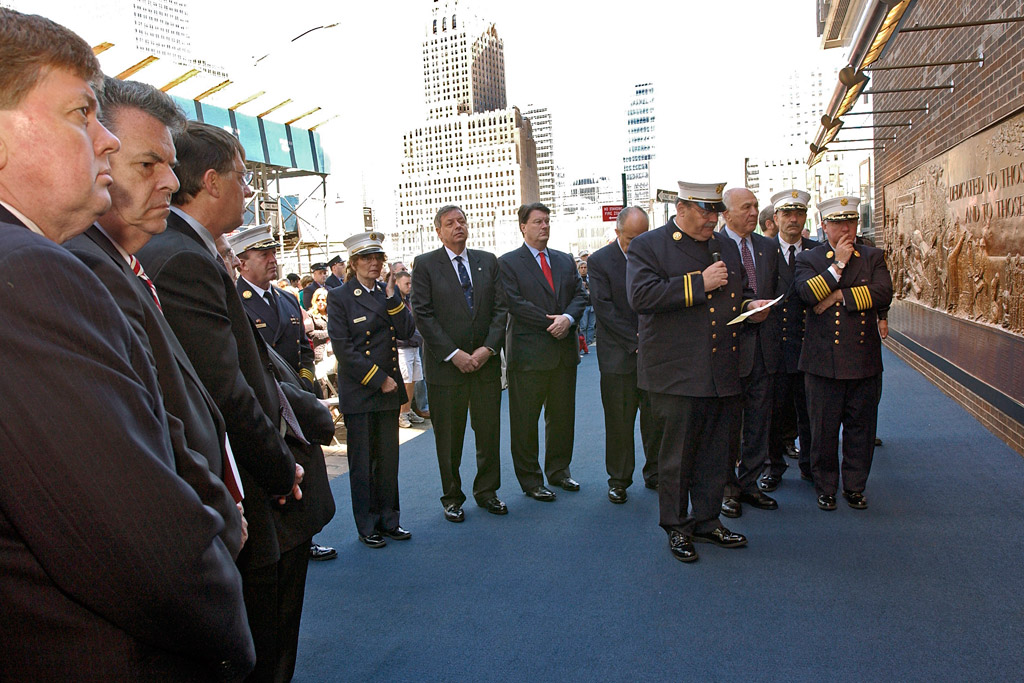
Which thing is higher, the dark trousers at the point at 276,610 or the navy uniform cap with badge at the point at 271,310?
the navy uniform cap with badge at the point at 271,310

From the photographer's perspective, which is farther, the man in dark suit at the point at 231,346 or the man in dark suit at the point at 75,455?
the man in dark suit at the point at 231,346

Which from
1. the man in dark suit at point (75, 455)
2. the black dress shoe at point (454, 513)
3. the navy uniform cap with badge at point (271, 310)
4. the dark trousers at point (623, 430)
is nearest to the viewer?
the man in dark suit at point (75, 455)

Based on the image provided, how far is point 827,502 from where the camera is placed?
4.62m

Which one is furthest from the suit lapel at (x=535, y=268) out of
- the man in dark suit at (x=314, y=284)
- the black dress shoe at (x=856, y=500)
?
the man in dark suit at (x=314, y=284)

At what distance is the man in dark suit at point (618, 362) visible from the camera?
5160mm

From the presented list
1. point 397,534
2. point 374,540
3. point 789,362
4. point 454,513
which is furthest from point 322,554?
point 789,362

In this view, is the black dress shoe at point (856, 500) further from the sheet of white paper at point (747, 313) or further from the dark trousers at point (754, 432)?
the sheet of white paper at point (747, 313)

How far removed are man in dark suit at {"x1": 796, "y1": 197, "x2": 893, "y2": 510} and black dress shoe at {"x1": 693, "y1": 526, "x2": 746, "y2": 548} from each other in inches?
34.5

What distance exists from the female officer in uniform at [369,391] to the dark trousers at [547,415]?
1.03 m

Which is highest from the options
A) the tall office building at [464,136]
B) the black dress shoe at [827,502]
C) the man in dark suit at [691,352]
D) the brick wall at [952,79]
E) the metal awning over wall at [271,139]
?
the tall office building at [464,136]

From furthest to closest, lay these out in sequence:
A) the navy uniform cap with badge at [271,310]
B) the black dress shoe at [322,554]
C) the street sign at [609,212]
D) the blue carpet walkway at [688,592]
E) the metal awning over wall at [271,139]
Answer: the metal awning over wall at [271,139] < the street sign at [609,212] < the black dress shoe at [322,554] < the navy uniform cap with badge at [271,310] < the blue carpet walkway at [688,592]

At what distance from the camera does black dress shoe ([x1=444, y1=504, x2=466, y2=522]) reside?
4859mm

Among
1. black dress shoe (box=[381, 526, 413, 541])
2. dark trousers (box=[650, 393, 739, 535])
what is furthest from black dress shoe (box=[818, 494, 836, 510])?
black dress shoe (box=[381, 526, 413, 541])

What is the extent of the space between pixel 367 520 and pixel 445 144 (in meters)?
147
